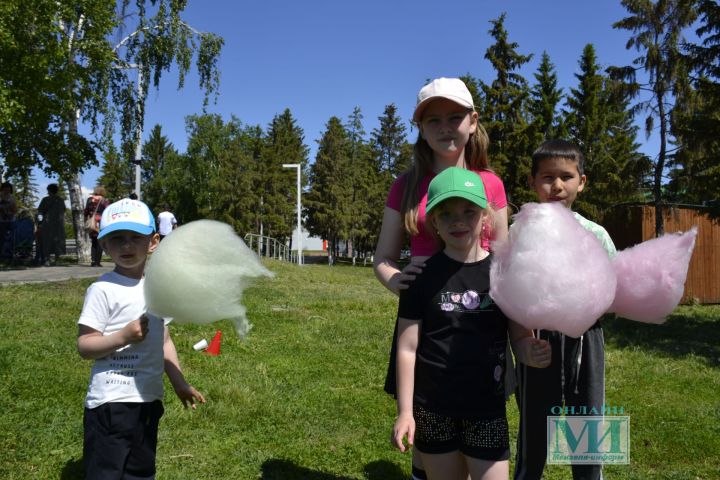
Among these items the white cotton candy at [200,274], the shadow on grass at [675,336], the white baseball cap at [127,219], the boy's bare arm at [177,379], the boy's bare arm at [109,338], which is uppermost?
the white baseball cap at [127,219]

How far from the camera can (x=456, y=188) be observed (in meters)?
2.03

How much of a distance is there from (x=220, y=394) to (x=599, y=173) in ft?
82.2

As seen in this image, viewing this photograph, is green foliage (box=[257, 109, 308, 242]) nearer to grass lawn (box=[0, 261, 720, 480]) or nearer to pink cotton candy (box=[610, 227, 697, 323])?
grass lawn (box=[0, 261, 720, 480])

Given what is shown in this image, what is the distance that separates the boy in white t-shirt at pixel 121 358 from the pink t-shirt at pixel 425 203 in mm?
1060

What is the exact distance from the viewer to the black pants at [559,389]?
2.54 meters

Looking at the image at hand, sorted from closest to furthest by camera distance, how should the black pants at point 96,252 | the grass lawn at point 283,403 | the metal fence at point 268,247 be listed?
1. the grass lawn at point 283,403
2. the black pants at point 96,252
3. the metal fence at point 268,247

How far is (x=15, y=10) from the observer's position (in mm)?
10508

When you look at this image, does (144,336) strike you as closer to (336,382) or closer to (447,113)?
(447,113)

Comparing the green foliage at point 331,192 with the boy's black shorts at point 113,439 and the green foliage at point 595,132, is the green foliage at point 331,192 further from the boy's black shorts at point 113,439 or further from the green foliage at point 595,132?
the boy's black shorts at point 113,439

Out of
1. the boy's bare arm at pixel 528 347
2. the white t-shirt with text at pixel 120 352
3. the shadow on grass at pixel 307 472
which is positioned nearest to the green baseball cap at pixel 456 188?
the boy's bare arm at pixel 528 347

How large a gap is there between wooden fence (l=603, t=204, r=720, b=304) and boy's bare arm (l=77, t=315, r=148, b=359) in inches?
565

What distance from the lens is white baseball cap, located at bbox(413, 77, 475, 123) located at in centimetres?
224

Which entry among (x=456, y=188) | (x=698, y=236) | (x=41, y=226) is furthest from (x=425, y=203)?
(x=698, y=236)

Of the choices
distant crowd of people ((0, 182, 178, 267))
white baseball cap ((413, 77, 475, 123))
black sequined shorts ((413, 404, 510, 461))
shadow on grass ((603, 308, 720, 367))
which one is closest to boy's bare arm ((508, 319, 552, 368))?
black sequined shorts ((413, 404, 510, 461))
